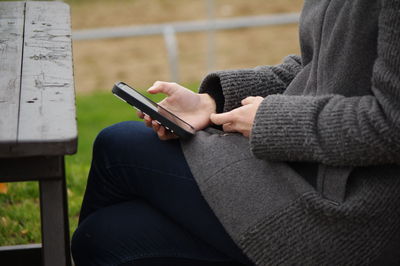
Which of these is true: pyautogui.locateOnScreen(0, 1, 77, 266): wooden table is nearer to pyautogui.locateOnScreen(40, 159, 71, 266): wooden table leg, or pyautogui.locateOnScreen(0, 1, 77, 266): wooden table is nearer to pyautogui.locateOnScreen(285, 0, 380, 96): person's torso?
pyautogui.locateOnScreen(40, 159, 71, 266): wooden table leg

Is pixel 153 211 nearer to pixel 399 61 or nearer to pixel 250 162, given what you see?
pixel 250 162

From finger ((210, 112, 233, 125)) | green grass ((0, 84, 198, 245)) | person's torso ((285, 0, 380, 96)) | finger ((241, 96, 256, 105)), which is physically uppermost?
person's torso ((285, 0, 380, 96))

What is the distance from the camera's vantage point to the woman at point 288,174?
165cm

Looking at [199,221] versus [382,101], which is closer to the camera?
[382,101]

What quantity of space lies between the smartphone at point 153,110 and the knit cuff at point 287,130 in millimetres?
232

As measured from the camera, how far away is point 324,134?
1.67 metres

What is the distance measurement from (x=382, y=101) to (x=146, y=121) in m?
0.64

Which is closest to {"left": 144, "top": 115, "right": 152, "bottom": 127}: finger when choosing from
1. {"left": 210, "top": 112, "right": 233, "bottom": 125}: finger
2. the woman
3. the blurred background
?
the woman

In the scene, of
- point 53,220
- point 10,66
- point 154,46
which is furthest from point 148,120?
point 154,46

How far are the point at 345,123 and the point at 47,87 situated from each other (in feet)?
2.19

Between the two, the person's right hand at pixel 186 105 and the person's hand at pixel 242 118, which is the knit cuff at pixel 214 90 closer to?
the person's right hand at pixel 186 105

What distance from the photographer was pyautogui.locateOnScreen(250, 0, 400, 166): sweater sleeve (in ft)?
5.27

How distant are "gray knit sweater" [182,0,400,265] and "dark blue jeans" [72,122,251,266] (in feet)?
0.25

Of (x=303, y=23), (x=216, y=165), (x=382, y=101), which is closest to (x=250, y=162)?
(x=216, y=165)
